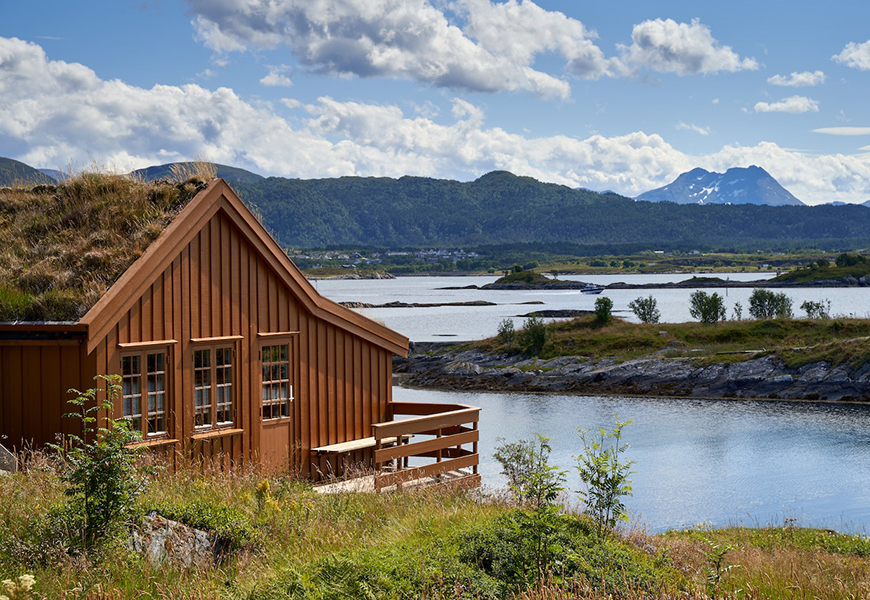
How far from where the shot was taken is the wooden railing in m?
14.6

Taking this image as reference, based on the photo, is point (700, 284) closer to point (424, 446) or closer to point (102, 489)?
point (424, 446)

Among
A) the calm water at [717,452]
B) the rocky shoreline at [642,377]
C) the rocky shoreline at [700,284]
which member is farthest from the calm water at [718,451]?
the rocky shoreline at [700,284]

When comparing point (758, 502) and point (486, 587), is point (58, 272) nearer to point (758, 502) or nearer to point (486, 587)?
point (486, 587)

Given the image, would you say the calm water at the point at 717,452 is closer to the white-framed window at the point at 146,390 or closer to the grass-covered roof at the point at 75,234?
the white-framed window at the point at 146,390

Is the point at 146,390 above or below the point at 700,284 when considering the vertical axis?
above

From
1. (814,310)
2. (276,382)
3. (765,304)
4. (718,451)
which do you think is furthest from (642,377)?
(276,382)

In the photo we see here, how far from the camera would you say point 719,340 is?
5472 centimetres

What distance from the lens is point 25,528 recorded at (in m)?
7.96

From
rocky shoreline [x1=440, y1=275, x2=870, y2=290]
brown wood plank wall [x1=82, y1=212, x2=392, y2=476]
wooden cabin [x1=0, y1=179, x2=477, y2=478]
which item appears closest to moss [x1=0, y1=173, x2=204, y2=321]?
wooden cabin [x1=0, y1=179, x2=477, y2=478]

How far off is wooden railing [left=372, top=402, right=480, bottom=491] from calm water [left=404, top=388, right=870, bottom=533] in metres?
3.32

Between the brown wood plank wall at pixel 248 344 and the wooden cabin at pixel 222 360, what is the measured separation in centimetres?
2

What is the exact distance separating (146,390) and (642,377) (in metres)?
41.5

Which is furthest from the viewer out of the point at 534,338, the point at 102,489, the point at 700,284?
the point at 700,284

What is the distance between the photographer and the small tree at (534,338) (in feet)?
188
